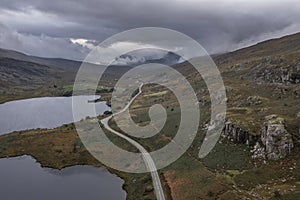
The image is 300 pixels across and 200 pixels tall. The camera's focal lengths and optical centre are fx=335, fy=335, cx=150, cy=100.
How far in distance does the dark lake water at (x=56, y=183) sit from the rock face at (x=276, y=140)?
119ft

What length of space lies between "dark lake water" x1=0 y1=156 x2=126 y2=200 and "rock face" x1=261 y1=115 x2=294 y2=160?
36148 mm

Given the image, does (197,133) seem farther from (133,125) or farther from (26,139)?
(26,139)

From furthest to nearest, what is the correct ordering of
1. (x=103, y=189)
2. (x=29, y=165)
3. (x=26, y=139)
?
(x=26, y=139), (x=29, y=165), (x=103, y=189)

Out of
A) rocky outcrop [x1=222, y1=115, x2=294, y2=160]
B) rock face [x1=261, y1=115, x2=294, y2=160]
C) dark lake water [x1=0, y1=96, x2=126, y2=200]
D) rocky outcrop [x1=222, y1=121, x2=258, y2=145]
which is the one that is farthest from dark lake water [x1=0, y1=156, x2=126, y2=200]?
rock face [x1=261, y1=115, x2=294, y2=160]

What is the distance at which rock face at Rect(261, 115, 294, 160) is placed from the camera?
7769cm

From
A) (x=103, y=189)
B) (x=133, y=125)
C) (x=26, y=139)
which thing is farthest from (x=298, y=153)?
(x=26, y=139)

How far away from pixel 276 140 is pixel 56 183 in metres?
56.6

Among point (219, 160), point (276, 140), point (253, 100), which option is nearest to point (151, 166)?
point (219, 160)

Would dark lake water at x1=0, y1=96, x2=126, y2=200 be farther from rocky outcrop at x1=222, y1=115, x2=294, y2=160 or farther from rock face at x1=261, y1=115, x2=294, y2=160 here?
rock face at x1=261, y1=115, x2=294, y2=160

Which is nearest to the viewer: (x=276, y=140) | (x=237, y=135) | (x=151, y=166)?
(x=276, y=140)

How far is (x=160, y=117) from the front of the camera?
147375mm

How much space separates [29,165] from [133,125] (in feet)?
170

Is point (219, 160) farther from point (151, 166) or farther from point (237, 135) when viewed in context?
point (151, 166)

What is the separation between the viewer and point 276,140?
7925cm
